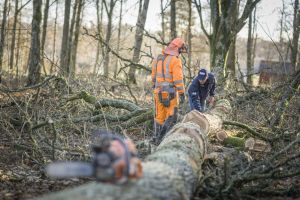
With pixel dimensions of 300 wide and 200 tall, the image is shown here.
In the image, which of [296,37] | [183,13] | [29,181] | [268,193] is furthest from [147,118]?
[183,13]

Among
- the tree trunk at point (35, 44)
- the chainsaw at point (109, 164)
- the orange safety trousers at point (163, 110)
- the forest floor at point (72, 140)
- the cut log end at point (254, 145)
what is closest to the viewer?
the chainsaw at point (109, 164)

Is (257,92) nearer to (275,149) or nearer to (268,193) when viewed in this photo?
(275,149)

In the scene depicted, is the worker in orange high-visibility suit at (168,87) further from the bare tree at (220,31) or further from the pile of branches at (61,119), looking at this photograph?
the bare tree at (220,31)

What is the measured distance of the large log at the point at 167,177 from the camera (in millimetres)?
2865

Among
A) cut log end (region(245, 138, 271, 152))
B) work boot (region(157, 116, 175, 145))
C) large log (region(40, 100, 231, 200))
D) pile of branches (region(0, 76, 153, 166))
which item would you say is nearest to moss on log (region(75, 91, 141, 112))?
pile of branches (region(0, 76, 153, 166))

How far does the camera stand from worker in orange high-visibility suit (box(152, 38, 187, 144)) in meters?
7.25

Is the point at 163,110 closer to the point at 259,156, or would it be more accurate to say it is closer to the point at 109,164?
the point at 259,156

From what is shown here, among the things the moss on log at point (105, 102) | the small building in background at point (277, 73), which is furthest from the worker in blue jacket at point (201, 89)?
the small building in background at point (277, 73)

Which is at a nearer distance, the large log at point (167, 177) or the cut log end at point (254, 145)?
the large log at point (167, 177)

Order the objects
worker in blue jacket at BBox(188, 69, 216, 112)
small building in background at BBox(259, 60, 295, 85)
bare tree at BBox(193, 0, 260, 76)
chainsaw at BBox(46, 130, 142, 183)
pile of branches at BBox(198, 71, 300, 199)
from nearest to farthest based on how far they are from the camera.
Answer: chainsaw at BBox(46, 130, 142, 183) → pile of branches at BBox(198, 71, 300, 199) → worker in blue jacket at BBox(188, 69, 216, 112) → small building in background at BBox(259, 60, 295, 85) → bare tree at BBox(193, 0, 260, 76)

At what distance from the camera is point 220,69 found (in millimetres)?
11156

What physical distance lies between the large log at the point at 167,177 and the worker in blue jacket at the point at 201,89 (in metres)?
2.48

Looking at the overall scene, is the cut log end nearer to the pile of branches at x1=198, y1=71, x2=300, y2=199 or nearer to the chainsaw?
the pile of branches at x1=198, y1=71, x2=300, y2=199

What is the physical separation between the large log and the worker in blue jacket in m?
2.48
